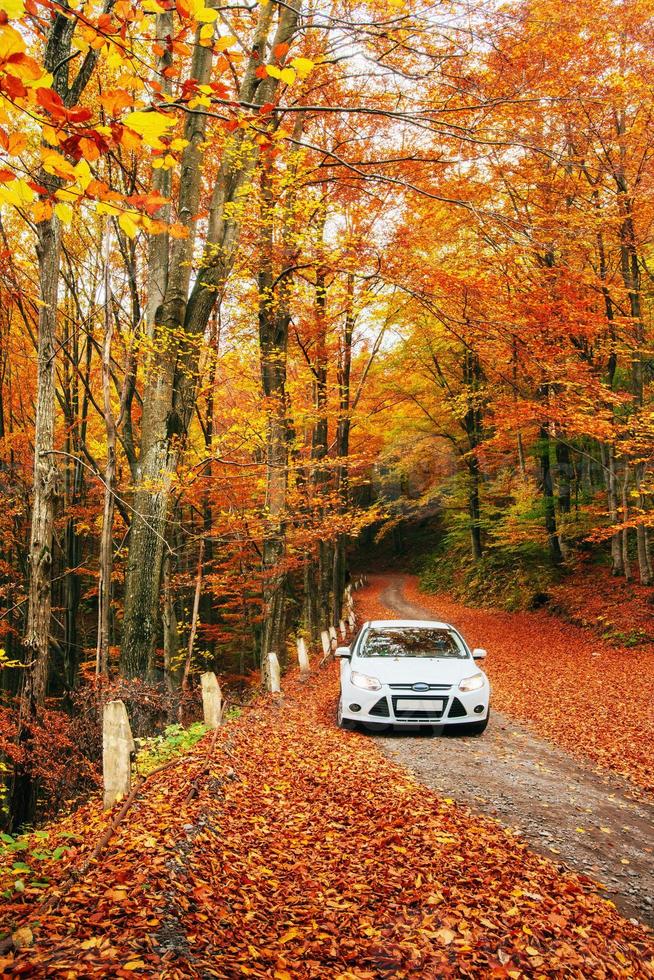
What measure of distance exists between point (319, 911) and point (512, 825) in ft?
6.94

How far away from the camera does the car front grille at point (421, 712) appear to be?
283 inches

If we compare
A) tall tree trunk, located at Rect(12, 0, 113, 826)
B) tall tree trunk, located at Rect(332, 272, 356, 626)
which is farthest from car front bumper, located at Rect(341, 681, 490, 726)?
tall tree trunk, located at Rect(332, 272, 356, 626)

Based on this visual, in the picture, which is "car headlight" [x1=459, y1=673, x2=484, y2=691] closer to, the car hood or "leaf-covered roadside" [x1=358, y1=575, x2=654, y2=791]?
the car hood

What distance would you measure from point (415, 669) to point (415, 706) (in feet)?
1.53

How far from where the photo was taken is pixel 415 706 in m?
7.19

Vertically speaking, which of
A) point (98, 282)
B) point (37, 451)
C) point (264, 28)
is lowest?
point (37, 451)

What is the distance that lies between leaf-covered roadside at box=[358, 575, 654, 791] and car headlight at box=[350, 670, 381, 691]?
8.94 ft

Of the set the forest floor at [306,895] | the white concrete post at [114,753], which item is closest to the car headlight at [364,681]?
the forest floor at [306,895]

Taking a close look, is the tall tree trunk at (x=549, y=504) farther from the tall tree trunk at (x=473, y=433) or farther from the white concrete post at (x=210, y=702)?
the white concrete post at (x=210, y=702)

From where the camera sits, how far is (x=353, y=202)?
50.3ft

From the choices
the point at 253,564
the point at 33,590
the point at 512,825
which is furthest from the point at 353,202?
the point at 512,825

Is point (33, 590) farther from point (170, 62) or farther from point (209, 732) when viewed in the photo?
point (170, 62)

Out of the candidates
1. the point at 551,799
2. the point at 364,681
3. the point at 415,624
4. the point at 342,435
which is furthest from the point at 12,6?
the point at 342,435

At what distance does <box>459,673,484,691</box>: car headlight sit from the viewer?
728cm
